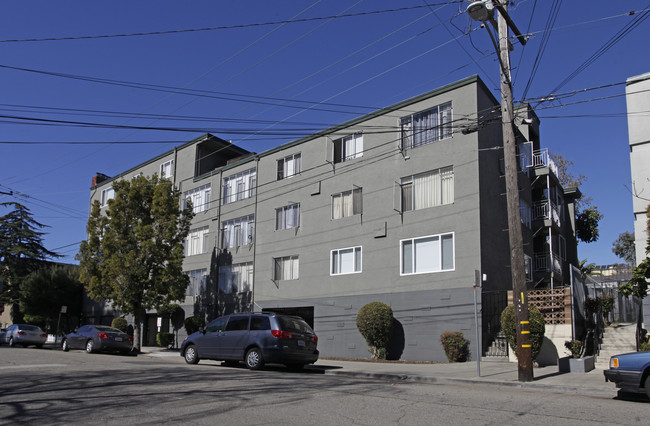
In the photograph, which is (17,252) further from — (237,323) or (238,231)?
(237,323)

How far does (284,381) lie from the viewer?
36.5ft

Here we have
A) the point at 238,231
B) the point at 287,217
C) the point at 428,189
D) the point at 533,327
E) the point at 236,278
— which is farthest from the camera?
the point at 238,231

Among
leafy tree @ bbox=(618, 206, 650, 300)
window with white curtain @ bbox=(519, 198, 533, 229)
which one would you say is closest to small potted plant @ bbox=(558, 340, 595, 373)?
leafy tree @ bbox=(618, 206, 650, 300)

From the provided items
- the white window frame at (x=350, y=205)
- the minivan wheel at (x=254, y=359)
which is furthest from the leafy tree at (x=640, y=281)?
the white window frame at (x=350, y=205)

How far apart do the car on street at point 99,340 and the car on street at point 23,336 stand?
6423mm

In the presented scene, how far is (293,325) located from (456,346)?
6854mm

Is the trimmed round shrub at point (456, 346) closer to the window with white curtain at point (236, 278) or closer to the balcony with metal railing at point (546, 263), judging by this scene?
the balcony with metal railing at point (546, 263)

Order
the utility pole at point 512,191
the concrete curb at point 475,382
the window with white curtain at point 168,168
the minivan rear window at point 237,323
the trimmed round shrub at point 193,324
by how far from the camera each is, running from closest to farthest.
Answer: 1. the concrete curb at point 475,382
2. the utility pole at point 512,191
3. the minivan rear window at point 237,323
4. the trimmed round shrub at point 193,324
5. the window with white curtain at point 168,168

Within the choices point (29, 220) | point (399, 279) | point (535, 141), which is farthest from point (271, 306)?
point (29, 220)

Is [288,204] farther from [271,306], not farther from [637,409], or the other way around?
[637,409]

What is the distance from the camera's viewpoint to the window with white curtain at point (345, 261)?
23.8 m

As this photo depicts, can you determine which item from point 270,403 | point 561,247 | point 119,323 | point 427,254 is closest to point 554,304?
point 427,254

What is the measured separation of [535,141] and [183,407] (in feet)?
90.8

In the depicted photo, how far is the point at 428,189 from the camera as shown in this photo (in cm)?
2183
